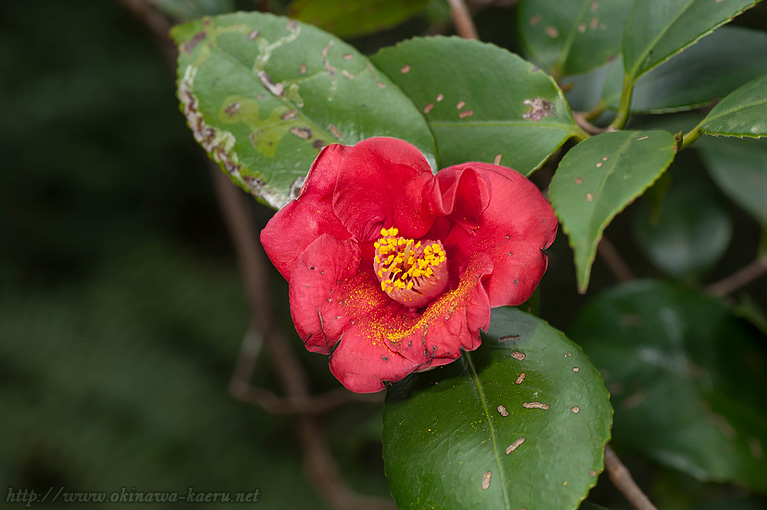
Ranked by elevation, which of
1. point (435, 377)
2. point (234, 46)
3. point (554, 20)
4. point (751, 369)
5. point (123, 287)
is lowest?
point (123, 287)

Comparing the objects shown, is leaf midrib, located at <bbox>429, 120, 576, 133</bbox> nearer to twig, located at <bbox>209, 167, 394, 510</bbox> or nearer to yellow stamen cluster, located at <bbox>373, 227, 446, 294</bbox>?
yellow stamen cluster, located at <bbox>373, 227, 446, 294</bbox>

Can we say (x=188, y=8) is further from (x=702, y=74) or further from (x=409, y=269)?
(x=702, y=74)

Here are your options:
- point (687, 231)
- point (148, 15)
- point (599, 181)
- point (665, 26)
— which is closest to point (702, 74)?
point (665, 26)

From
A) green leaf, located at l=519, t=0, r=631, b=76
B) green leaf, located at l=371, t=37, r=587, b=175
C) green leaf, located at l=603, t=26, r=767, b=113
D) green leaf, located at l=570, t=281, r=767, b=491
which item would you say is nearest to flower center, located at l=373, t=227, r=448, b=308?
green leaf, located at l=371, t=37, r=587, b=175

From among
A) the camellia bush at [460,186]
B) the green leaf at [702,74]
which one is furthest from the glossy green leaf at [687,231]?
the green leaf at [702,74]

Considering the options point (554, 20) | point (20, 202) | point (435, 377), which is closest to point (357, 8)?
point (554, 20)

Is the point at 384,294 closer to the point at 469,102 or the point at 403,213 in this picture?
the point at 403,213
